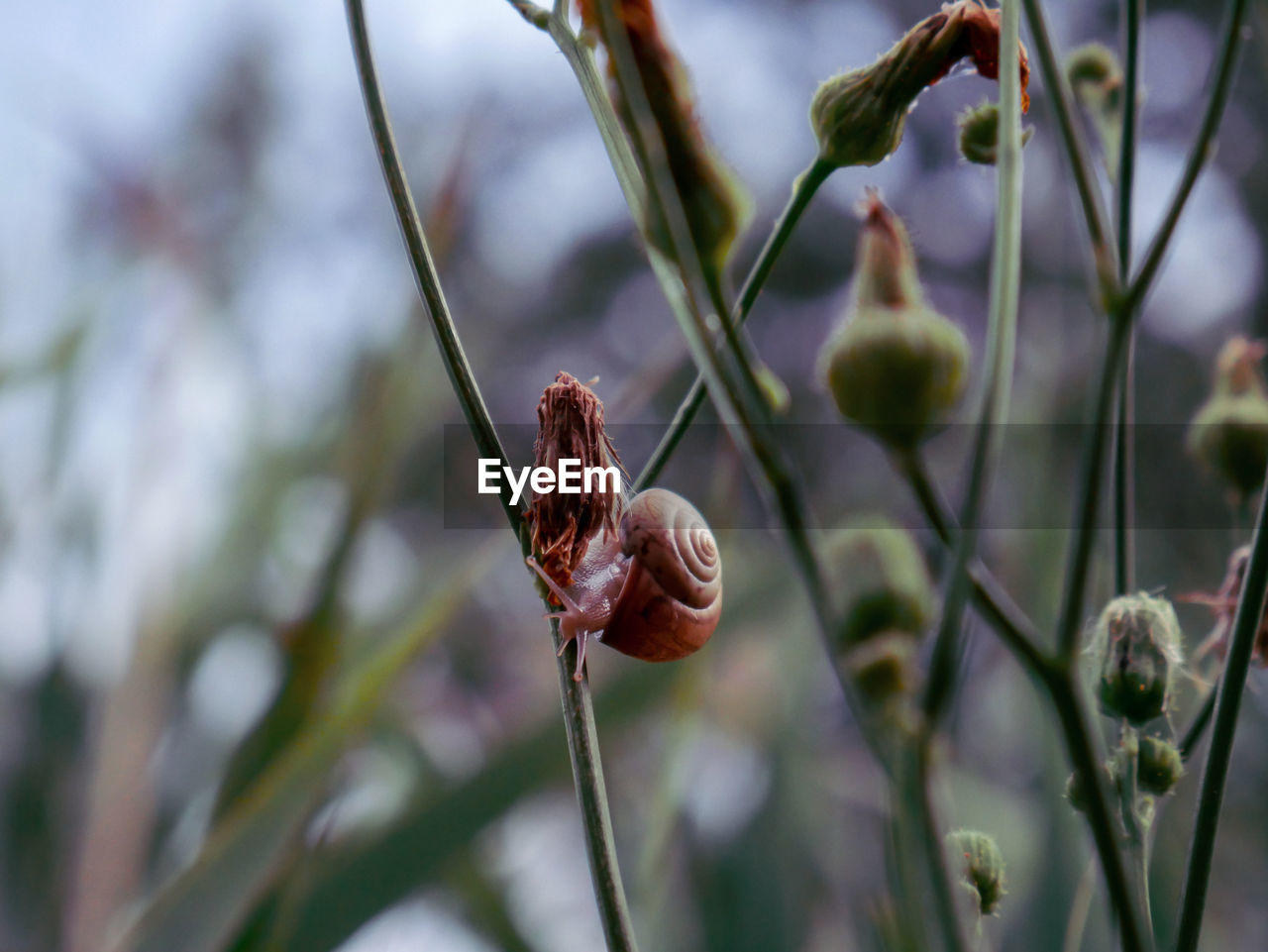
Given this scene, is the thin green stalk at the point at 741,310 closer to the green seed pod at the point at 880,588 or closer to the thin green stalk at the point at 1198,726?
the green seed pod at the point at 880,588

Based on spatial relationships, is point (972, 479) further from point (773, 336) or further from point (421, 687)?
point (773, 336)

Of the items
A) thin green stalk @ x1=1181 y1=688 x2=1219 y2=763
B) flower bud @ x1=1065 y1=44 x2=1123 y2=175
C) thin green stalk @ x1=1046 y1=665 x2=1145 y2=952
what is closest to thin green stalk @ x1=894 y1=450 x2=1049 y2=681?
thin green stalk @ x1=1046 y1=665 x2=1145 y2=952

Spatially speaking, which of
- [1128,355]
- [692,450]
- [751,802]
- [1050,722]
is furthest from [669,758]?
[692,450]

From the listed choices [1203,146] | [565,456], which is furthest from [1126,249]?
[565,456]

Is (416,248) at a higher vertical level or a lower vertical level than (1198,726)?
higher

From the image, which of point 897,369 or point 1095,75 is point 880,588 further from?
point 1095,75

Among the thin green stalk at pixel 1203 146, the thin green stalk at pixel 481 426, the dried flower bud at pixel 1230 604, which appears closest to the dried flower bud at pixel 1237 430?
the dried flower bud at pixel 1230 604
